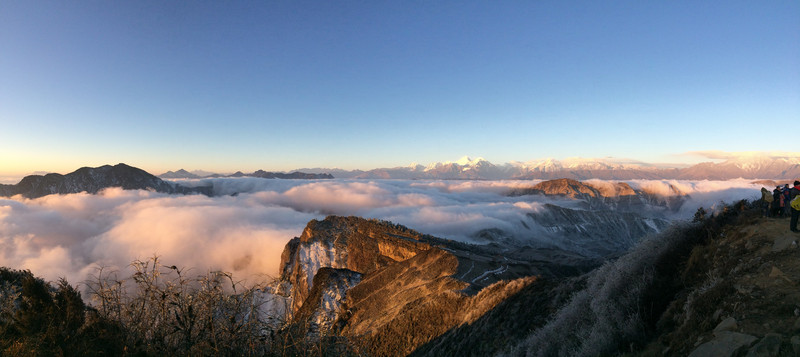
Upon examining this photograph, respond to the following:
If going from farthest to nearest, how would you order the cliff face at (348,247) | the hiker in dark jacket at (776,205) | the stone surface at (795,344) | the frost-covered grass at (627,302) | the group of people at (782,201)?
the cliff face at (348,247) < the hiker in dark jacket at (776,205) < the group of people at (782,201) < the frost-covered grass at (627,302) < the stone surface at (795,344)

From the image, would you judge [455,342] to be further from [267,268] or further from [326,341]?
[267,268]

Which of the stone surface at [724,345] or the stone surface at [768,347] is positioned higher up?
the stone surface at [768,347]

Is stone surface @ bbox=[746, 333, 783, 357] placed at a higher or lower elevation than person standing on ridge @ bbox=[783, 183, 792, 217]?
lower

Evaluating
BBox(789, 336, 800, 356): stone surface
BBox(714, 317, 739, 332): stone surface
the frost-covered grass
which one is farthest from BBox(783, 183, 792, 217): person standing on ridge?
BBox(789, 336, 800, 356): stone surface

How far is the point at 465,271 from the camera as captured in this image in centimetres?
4812

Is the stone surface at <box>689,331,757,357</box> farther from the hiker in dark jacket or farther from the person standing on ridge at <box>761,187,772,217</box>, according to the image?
the person standing on ridge at <box>761,187,772,217</box>

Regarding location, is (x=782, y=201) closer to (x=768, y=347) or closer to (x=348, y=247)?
(x=768, y=347)

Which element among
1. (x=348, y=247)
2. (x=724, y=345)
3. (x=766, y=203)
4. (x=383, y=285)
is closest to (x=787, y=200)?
(x=766, y=203)

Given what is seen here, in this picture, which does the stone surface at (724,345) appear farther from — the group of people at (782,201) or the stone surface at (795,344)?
the group of people at (782,201)

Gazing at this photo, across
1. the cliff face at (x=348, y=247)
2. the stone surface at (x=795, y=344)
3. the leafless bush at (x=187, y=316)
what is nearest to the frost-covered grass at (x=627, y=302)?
the stone surface at (x=795, y=344)

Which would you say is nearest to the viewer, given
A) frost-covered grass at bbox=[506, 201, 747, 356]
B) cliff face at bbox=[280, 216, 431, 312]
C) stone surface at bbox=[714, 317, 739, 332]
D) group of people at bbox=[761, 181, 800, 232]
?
stone surface at bbox=[714, 317, 739, 332]

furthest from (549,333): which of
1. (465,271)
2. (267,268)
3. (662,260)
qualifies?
(267,268)

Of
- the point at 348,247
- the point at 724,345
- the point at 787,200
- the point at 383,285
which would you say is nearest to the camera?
the point at 724,345

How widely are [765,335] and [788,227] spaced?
8388 mm
